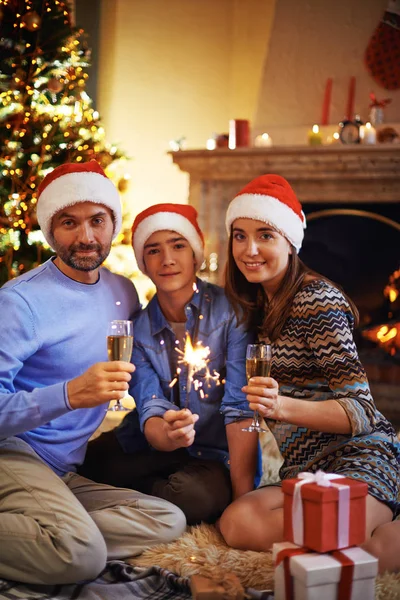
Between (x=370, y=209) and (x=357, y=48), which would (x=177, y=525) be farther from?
(x=357, y=48)

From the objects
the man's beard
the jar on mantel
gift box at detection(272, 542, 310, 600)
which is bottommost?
gift box at detection(272, 542, 310, 600)

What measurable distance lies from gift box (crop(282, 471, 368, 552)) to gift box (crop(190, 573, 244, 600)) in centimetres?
16

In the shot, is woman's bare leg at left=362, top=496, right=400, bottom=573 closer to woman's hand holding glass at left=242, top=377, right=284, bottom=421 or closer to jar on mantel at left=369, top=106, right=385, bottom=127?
woman's hand holding glass at left=242, top=377, right=284, bottom=421

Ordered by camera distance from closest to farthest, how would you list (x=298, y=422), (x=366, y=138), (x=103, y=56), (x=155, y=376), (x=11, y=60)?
(x=298, y=422)
(x=155, y=376)
(x=11, y=60)
(x=366, y=138)
(x=103, y=56)

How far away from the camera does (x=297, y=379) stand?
2111 mm

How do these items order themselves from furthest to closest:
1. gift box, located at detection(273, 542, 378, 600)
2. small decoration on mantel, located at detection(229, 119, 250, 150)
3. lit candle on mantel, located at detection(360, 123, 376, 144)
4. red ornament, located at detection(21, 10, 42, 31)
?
small decoration on mantel, located at detection(229, 119, 250, 150)
lit candle on mantel, located at detection(360, 123, 376, 144)
red ornament, located at detection(21, 10, 42, 31)
gift box, located at detection(273, 542, 378, 600)

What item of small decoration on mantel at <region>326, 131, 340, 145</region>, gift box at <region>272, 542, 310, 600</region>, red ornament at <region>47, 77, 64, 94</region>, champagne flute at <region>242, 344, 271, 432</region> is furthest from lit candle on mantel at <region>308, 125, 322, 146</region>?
gift box at <region>272, 542, 310, 600</region>

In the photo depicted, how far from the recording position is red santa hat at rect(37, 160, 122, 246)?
2.25m

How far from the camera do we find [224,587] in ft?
5.10

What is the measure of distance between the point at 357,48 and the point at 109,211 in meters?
2.71

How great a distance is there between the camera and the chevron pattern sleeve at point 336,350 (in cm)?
194

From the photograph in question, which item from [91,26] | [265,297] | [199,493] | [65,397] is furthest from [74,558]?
[91,26]

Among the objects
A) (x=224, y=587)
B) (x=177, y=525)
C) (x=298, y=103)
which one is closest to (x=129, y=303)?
(x=177, y=525)

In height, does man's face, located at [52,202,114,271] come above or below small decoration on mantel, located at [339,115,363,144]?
below
